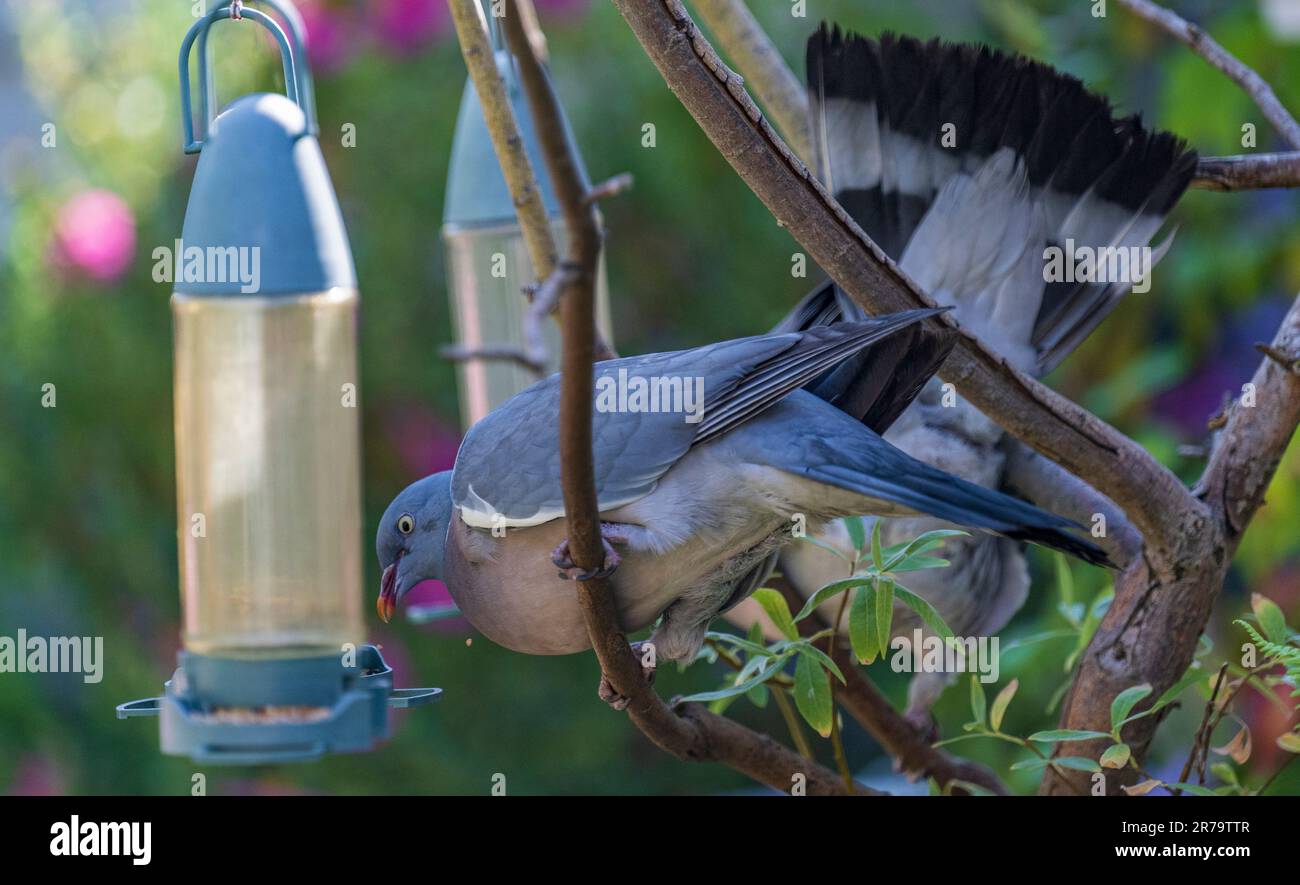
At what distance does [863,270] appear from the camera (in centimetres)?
135

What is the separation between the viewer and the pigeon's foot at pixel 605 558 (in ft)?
3.77

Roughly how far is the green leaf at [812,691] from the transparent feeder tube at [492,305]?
0.92 m

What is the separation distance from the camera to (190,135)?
4.35ft

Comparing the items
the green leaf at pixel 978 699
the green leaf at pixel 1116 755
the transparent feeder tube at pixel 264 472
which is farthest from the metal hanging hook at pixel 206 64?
the green leaf at pixel 1116 755

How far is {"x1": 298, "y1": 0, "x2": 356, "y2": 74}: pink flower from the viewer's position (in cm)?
340

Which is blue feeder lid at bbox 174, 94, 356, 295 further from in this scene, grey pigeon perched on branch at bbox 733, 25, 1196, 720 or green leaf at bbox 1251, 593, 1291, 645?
green leaf at bbox 1251, 593, 1291, 645

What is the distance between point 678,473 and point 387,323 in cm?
228

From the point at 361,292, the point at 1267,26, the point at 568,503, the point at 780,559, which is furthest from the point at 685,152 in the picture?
the point at 568,503

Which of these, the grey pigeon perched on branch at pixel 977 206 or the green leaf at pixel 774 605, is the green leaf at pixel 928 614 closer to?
the green leaf at pixel 774 605

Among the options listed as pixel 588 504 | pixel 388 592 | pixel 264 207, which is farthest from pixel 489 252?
pixel 588 504

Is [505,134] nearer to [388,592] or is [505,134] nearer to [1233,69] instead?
[388,592]

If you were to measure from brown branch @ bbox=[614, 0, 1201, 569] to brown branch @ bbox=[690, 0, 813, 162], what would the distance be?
60 cm
